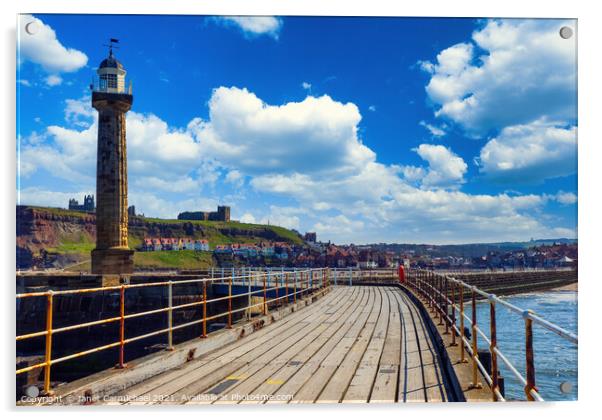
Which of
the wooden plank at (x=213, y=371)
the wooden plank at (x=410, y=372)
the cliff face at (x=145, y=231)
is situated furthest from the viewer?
the cliff face at (x=145, y=231)

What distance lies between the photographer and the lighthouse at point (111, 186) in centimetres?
3173

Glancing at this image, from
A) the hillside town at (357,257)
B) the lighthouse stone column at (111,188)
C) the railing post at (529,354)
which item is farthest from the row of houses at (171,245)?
the railing post at (529,354)

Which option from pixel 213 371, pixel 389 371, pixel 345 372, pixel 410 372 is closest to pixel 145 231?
pixel 213 371

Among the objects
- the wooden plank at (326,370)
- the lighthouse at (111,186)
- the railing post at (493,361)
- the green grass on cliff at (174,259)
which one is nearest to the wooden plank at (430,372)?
the railing post at (493,361)

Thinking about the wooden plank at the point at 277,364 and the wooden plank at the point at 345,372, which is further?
the wooden plank at the point at 277,364

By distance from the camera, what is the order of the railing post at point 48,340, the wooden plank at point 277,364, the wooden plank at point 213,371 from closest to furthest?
the railing post at point 48,340
the wooden plank at point 213,371
the wooden plank at point 277,364

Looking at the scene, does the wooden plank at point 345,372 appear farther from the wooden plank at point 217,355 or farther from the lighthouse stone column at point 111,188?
the lighthouse stone column at point 111,188

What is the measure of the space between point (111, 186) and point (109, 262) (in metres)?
5.09

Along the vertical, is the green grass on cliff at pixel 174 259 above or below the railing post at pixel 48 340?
below

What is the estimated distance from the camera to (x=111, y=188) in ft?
109

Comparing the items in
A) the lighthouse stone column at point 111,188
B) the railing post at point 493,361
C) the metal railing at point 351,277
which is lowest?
the metal railing at point 351,277

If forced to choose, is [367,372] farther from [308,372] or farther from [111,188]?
[111,188]

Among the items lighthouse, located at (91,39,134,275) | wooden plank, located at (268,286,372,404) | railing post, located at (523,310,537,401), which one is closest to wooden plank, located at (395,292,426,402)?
wooden plank, located at (268,286,372,404)
